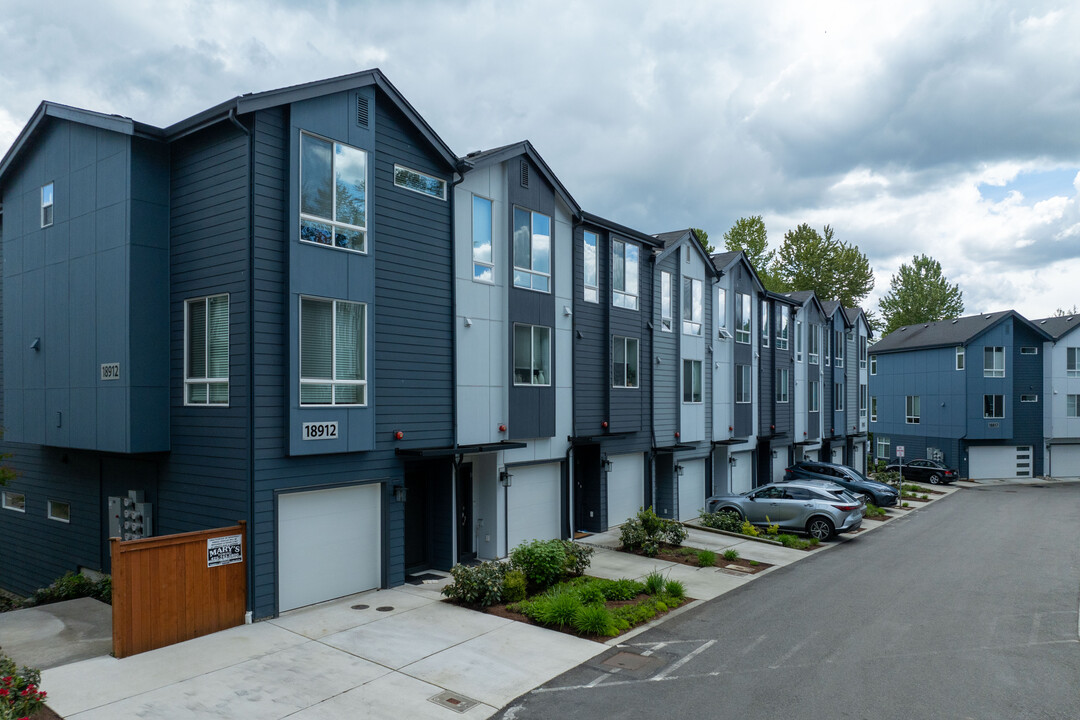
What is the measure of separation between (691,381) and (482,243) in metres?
11.2

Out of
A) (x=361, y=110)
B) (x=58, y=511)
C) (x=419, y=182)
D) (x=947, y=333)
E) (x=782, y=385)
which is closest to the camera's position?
(x=361, y=110)

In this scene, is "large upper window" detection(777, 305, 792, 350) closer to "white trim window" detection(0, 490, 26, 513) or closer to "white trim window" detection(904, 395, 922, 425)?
"white trim window" detection(904, 395, 922, 425)

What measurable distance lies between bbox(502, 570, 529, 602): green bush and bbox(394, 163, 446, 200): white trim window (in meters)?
7.96

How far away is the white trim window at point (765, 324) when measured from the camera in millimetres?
30938

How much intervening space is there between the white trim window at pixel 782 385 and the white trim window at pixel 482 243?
63.7 ft

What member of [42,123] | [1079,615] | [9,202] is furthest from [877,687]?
[9,202]

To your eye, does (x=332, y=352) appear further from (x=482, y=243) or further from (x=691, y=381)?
(x=691, y=381)

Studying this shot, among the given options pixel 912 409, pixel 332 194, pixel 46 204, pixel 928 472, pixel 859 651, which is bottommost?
pixel 928 472

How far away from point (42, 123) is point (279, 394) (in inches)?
338

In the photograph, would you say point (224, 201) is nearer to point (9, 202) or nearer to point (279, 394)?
point (279, 394)

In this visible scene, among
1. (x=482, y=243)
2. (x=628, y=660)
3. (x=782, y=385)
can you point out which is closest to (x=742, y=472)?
(x=782, y=385)

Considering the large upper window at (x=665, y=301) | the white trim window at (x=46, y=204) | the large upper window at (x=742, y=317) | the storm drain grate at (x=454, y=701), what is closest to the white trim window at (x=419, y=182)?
the white trim window at (x=46, y=204)

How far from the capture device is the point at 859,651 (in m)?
10.9

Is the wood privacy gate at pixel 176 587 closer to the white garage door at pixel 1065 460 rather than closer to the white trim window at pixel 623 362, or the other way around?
the white trim window at pixel 623 362
